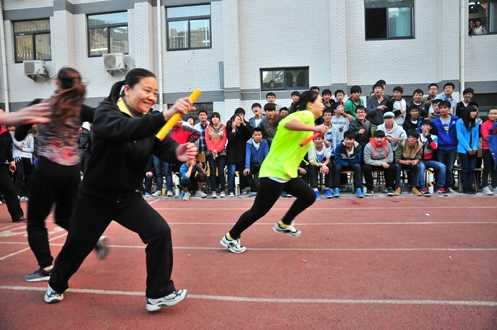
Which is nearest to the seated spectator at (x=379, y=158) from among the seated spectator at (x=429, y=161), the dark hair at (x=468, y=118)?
the seated spectator at (x=429, y=161)

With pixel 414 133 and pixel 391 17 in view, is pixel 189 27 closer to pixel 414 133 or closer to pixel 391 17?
pixel 391 17

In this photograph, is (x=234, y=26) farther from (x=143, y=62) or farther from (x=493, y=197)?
(x=493, y=197)

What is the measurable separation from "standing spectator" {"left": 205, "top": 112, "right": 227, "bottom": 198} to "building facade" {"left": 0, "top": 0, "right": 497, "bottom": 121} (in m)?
4.97

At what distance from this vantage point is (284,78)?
50.9ft

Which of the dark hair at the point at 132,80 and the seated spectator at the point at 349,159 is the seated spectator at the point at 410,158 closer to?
the seated spectator at the point at 349,159

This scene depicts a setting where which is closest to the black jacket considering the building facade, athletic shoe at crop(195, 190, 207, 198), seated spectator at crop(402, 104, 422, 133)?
athletic shoe at crop(195, 190, 207, 198)

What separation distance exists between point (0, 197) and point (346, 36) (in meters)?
12.2

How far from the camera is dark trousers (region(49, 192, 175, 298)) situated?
3.22 meters

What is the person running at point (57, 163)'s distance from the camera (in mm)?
3748

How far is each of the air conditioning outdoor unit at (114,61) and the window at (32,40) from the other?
307 centimetres

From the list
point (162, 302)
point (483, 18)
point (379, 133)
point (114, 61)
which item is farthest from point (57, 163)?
point (483, 18)

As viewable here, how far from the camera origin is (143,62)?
15953mm

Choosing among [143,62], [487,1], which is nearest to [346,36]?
[487,1]

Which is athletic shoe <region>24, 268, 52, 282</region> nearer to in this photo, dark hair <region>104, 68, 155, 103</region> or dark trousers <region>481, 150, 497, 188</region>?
dark hair <region>104, 68, 155, 103</region>
